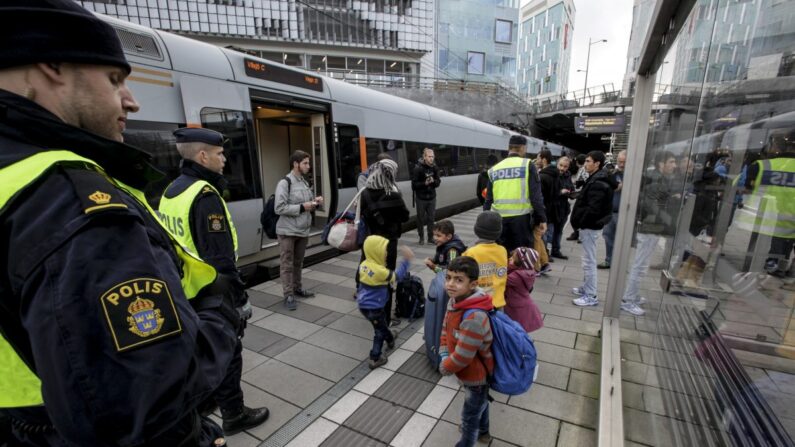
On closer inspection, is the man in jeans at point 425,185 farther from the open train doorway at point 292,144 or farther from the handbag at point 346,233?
the handbag at point 346,233

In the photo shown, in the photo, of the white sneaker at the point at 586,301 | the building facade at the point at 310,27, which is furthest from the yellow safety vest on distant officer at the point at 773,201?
the building facade at the point at 310,27

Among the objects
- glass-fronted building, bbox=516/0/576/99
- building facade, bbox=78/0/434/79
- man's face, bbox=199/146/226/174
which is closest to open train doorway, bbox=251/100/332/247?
man's face, bbox=199/146/226/174

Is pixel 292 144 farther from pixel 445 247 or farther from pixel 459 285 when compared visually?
pixel 459 285

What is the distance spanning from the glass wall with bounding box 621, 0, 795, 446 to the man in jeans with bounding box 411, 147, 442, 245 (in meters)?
5.04

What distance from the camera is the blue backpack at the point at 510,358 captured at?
2.02 metres

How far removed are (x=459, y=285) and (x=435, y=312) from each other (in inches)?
30.7

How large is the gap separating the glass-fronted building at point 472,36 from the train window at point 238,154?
4232 cm

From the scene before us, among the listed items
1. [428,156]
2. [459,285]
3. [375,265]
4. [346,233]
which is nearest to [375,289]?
[375,265]

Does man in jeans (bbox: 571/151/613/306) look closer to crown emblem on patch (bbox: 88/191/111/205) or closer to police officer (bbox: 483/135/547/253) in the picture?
police officer (bbox: 483/135/547/253)

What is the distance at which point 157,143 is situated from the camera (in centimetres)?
383

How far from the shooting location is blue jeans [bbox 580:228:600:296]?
442cm

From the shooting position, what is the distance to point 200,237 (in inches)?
83.7

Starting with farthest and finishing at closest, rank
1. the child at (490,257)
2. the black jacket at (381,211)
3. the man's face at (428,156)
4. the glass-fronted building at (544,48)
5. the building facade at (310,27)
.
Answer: the glass-fronted building at (544,48)
the building facade at (310,27)
the man's face at (428,156)
the black jacket at (381,211)
the child at (490,257)

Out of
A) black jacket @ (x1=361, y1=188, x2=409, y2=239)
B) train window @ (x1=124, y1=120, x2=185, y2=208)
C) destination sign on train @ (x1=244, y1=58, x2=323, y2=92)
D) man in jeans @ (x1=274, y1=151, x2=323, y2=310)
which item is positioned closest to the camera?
train window @ (x1=124, y1=120, x2=185, y2=208)
